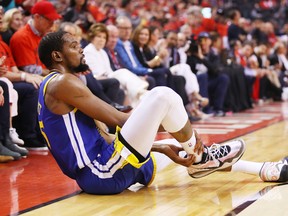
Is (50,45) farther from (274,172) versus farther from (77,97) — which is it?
(274,172)

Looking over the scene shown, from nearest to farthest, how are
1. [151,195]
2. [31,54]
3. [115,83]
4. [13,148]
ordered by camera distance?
[151,195] → [13,148] → [31,54] → [115,83]

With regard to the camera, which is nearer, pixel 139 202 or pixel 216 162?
pixel 139 202

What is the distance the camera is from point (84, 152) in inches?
Answer: 147

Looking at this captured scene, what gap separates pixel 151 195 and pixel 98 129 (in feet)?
1.73

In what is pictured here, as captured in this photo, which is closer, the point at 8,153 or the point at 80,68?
the point at 80,68

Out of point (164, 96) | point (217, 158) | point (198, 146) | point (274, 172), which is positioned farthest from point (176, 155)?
point (274, 172)

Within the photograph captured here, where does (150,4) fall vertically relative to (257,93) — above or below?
above

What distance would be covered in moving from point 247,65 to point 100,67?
18.4 feet

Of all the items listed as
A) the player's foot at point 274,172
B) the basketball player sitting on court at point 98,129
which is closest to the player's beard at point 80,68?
the basketball player sitting on court at point 98,129

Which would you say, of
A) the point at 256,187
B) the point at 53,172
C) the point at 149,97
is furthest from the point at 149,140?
the point at 53,172

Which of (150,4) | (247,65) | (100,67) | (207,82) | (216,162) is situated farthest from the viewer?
(150,4)

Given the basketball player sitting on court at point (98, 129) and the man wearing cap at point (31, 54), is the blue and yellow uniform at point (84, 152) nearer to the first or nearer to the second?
the basketball player sitting on court at point (98, 129)

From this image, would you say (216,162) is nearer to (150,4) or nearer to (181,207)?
(181,207)

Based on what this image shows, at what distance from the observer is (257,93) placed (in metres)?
12.9
